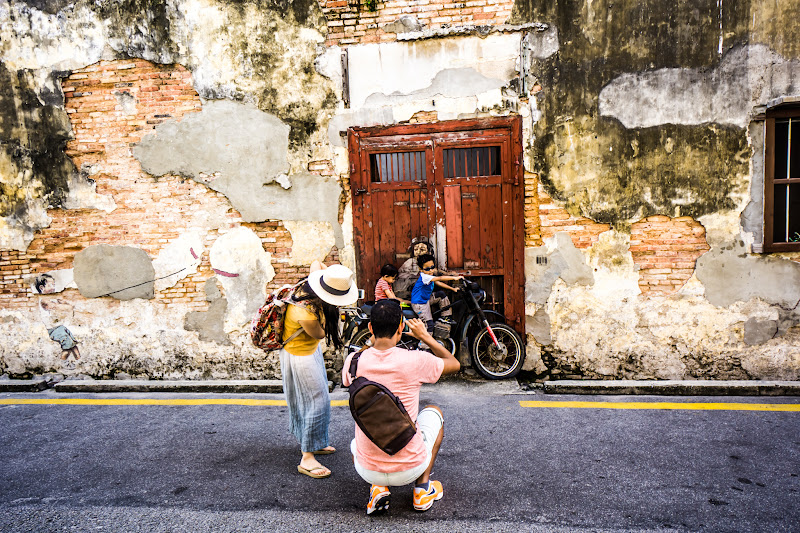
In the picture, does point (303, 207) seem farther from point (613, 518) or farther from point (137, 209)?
point (613, 518)

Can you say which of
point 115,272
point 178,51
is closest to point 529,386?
point 115,272

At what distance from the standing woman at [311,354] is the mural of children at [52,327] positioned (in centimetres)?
444

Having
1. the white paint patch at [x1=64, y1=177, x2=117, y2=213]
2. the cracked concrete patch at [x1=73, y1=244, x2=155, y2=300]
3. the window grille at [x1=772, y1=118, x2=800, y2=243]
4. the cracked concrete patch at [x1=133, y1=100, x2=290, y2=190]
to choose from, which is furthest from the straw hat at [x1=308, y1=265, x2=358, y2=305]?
the window grille at [x1=772, y1=118, x2=800, y2=243]

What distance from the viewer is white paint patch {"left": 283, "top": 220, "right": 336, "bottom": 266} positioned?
6559 millimetres

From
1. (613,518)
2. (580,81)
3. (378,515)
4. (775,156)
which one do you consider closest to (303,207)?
(580,81)

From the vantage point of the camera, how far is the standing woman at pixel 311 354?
3906mm

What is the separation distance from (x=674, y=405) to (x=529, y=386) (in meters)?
1.53

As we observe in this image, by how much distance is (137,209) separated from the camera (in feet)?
22.1

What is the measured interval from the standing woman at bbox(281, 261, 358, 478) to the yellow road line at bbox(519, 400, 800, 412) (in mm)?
2435

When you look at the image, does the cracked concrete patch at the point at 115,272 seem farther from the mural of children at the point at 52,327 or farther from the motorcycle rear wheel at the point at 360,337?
the motorcycle rear wheel at the point at 360,337

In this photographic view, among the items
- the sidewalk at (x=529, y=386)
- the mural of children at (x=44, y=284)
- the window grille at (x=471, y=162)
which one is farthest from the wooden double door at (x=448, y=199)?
the mural of children at (x=44, y=284)

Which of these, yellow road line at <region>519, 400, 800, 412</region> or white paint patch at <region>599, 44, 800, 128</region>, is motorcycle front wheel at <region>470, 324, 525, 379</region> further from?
white paint patch at <region>599, 44, 800, 128</region>

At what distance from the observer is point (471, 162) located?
6.35m

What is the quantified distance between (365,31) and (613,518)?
5.67 meters
